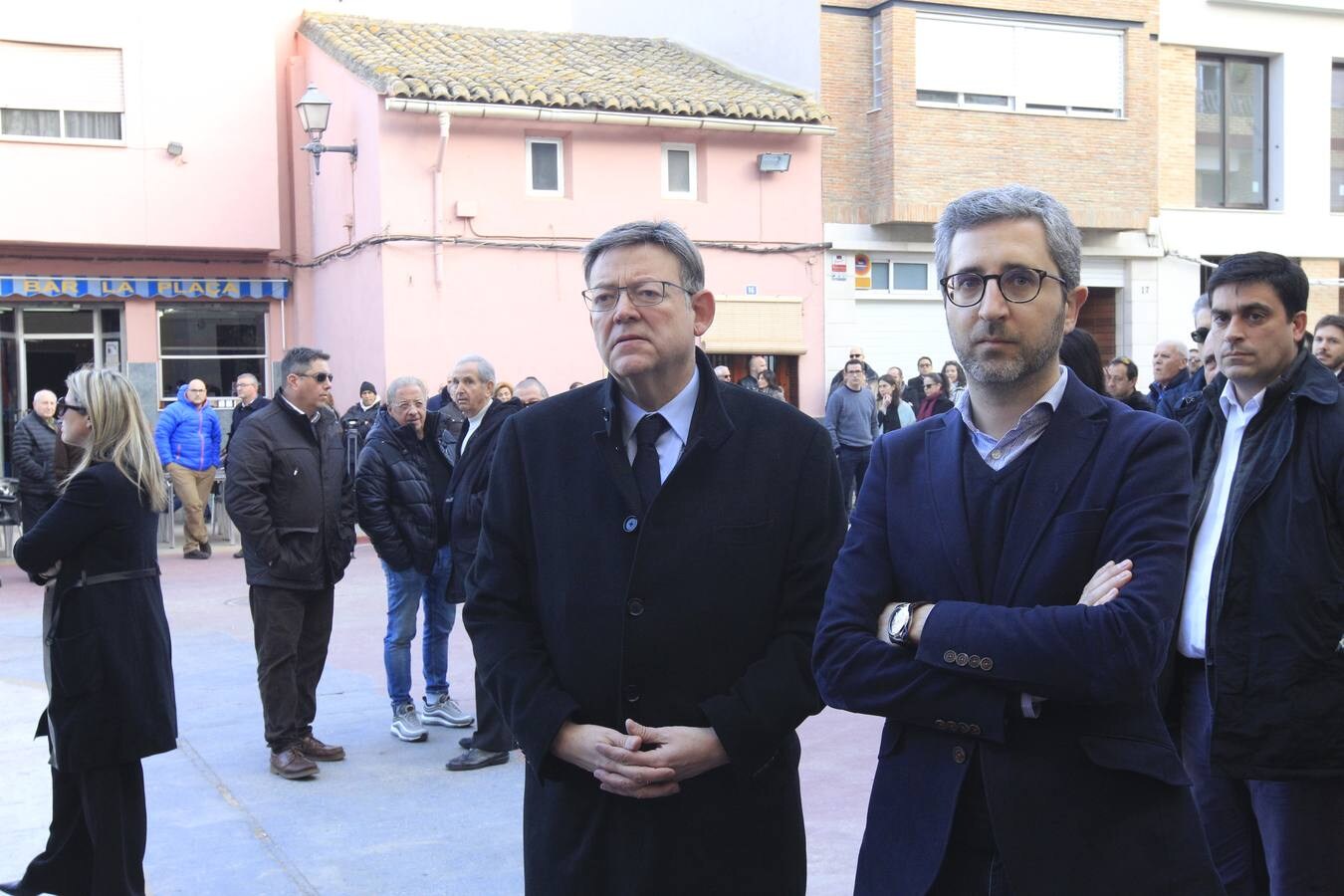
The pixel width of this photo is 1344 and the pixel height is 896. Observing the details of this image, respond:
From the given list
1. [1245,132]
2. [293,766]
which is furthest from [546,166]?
[293,766]

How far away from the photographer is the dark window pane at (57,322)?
19688 millimetres

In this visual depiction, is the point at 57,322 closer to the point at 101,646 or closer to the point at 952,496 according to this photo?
the point at 101,646

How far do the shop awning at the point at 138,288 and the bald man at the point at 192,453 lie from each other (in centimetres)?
430

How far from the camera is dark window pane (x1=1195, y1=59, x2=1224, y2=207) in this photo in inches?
870

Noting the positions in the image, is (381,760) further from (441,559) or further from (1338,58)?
(1338,58)

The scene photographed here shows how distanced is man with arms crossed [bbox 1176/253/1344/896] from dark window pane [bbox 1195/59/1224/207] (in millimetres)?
20149

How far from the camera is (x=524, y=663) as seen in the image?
2986 millimetres

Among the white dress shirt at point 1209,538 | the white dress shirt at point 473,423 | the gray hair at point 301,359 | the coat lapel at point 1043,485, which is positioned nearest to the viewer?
the coat lapel at point 1043,485

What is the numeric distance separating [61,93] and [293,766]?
15.7 m

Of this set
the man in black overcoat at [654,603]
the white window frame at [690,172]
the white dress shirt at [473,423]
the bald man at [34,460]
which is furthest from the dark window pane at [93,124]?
the man in black overcoat at [654,603]

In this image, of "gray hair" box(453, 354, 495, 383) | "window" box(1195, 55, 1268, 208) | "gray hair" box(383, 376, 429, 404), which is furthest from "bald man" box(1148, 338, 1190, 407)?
"window" box(1195, 55, 1268, 208)

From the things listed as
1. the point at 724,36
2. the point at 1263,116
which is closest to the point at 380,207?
the point at 724,36

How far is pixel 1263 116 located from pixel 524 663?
892 inches

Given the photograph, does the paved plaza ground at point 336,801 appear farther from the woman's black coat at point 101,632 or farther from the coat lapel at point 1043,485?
the coat lapel at point 1043,485
